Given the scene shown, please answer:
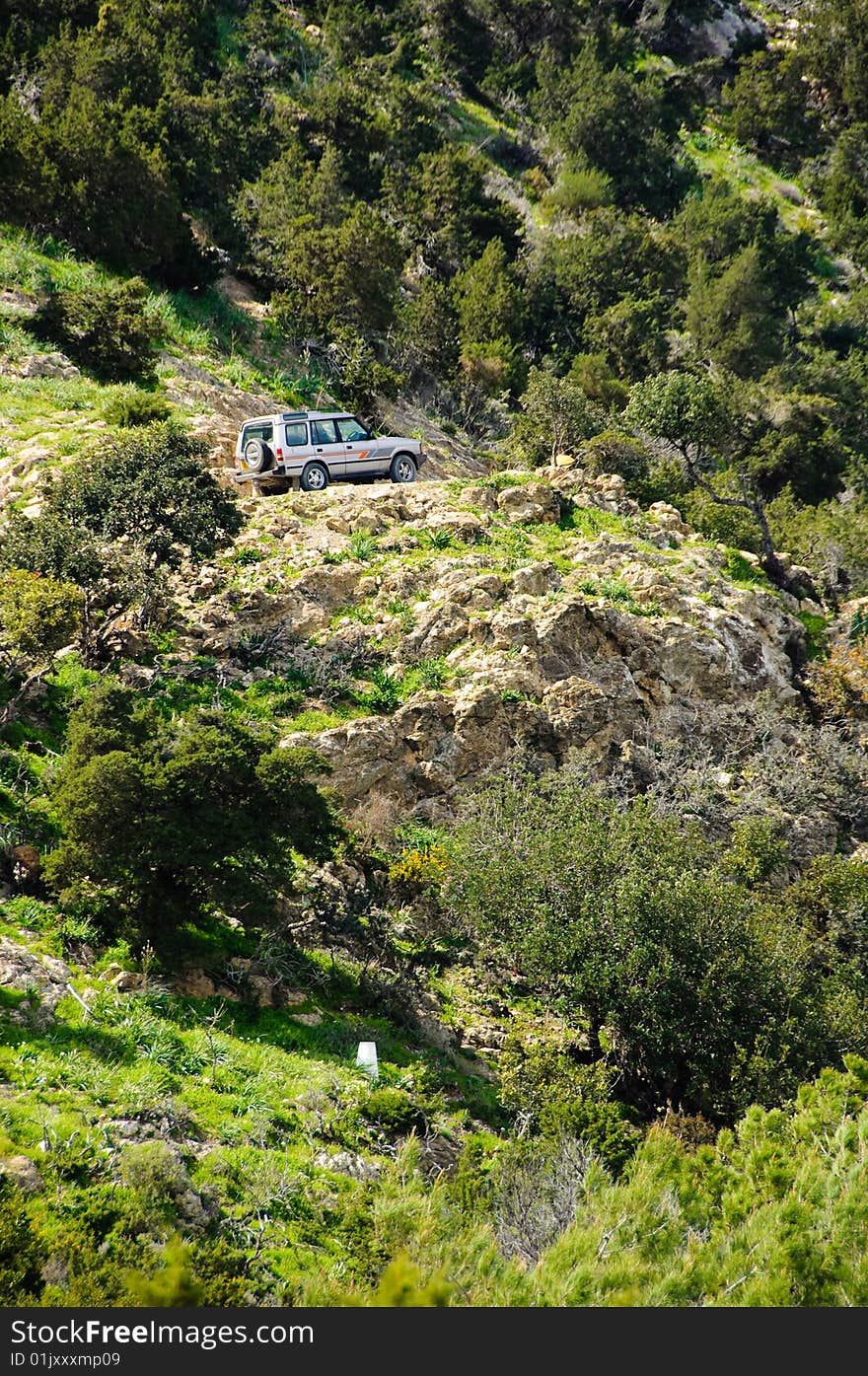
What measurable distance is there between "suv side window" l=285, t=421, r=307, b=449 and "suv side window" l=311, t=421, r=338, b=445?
0.27 meters

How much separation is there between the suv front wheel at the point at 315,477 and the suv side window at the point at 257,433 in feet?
3.82

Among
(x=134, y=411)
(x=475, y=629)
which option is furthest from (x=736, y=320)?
(x=475, y=629)

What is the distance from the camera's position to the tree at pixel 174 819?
532 inches

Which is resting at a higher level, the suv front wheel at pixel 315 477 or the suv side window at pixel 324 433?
the suv side window at pixel 324 433

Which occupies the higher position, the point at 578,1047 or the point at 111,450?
the point at 111,450

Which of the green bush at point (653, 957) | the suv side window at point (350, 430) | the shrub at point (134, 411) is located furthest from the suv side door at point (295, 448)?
the green bush at point (653, 957)

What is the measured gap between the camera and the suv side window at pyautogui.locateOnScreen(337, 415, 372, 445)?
25.8 meters

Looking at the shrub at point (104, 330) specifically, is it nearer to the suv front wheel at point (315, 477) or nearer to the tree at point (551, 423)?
the suv front wheel at point (315, 477)

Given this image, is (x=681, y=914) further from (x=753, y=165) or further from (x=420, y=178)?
(x=753, y=165)

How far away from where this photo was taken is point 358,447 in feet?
85.3

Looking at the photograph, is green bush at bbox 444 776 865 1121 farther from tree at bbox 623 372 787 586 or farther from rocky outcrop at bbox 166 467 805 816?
tree at bbox 623 372 787 586

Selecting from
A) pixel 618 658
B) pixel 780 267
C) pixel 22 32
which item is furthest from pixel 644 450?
pixel 22 32

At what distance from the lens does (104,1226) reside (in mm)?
9094

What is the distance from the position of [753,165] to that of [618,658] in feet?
188
